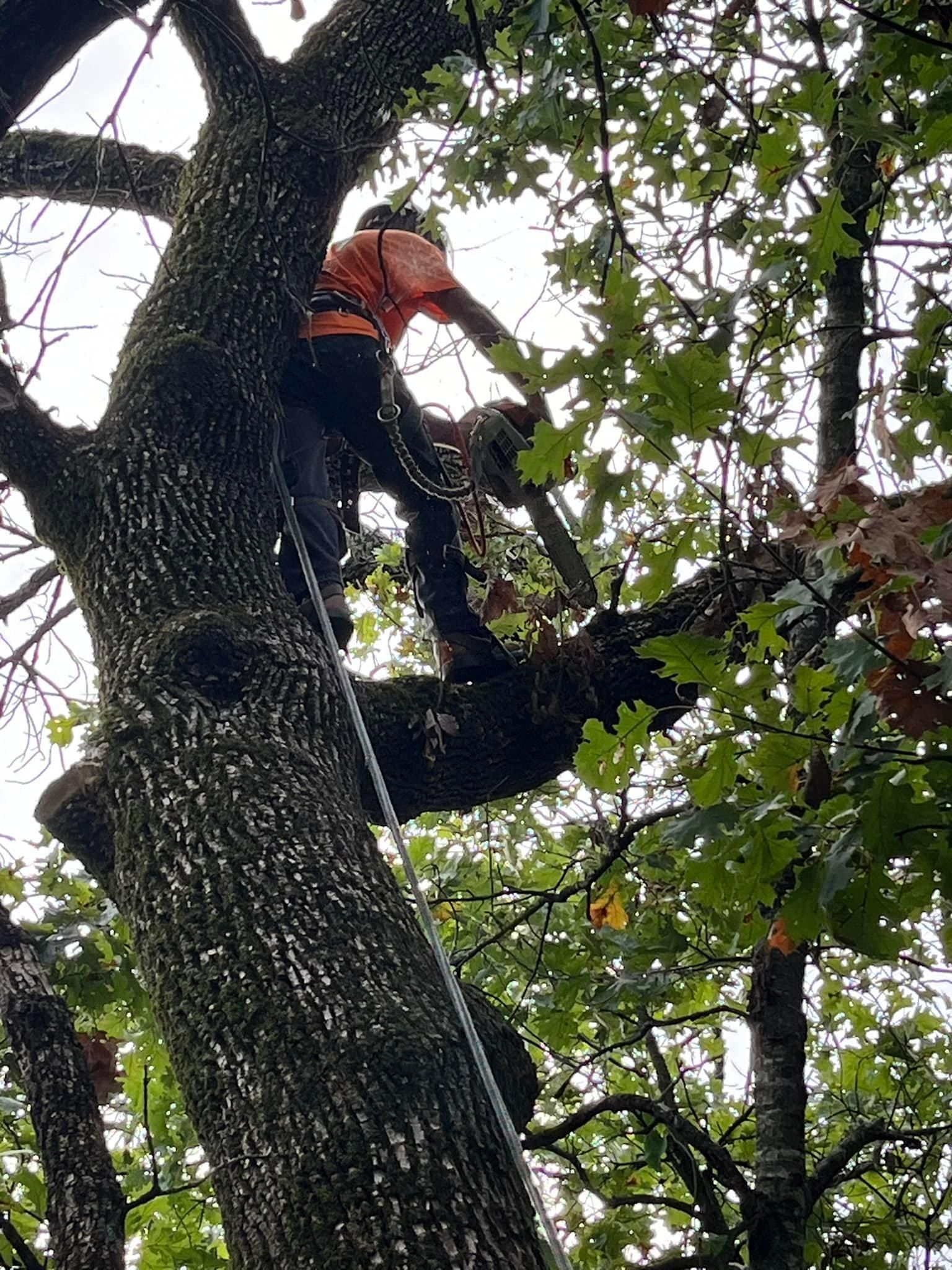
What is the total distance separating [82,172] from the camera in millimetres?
4660

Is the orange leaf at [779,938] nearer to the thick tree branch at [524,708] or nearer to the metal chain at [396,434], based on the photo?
the thick tree branch at [524,708]

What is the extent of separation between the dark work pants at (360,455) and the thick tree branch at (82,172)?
129 cm

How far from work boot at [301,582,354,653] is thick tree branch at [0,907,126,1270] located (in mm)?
1182

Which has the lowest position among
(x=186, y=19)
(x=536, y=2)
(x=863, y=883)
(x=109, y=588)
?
(x=863, y=883)

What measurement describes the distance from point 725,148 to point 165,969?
269 centimetres

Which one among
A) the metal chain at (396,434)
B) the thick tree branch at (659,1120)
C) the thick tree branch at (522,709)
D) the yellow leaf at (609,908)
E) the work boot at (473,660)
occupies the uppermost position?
the metal chain at (396,434)

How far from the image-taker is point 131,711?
2447mm

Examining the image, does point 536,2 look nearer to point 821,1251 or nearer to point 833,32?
point 833,32

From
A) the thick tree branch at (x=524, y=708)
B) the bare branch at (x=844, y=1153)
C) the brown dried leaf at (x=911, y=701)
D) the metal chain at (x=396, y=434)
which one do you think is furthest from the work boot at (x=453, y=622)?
the brown dried leaf at (x=911, y=701)

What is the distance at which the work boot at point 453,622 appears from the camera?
3.28m

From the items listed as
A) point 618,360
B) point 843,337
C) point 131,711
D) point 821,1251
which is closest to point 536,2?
point 618,360

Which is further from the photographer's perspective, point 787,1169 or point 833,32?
point 833,32

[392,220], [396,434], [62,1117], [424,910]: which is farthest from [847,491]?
[392,220]

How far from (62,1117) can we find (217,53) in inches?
124
